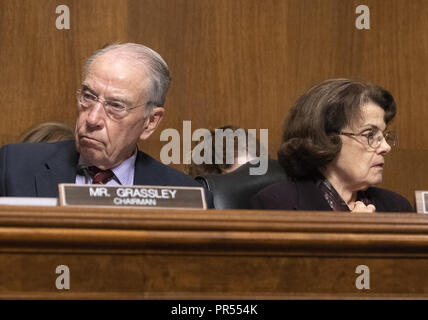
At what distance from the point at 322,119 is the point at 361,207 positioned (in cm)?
30

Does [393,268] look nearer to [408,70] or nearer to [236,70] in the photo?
[236,70]

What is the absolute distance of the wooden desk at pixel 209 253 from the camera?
1199 millimetres


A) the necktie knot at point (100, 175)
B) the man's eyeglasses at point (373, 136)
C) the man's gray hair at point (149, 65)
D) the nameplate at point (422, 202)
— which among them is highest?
the man's gray hair at point (149, 65)

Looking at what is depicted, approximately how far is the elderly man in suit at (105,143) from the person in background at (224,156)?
3.08 ft

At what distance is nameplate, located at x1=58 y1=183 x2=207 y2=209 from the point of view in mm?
1292

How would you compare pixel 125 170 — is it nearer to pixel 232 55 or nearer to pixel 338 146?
pixel 338 146

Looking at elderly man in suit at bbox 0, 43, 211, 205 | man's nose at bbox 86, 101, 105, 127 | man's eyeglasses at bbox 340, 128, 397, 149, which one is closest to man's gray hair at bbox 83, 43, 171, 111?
elderly man in suit at bbox 0, 43, 211, 205

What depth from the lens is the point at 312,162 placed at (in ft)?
7.63

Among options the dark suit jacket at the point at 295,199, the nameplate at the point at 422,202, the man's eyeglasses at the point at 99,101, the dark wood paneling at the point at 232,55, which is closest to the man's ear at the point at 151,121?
the man's eyeglasses at the point at 99,101

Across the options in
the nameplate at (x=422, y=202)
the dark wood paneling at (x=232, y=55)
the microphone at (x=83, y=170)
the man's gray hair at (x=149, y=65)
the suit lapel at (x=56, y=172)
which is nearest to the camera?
the nameplate at (x=422, y=202)

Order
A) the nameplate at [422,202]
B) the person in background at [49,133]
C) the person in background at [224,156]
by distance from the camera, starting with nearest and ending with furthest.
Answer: the nameplate at [422,202]
the person in background at [49,133]
the person in background at [224,156]

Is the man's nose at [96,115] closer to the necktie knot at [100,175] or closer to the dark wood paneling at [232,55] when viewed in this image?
the necktie knot at [100,175]

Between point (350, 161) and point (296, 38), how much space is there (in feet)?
4.22

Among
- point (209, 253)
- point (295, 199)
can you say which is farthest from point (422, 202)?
point (295, 199)
